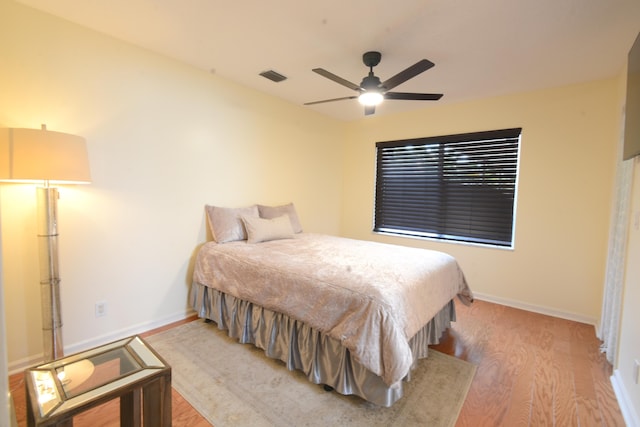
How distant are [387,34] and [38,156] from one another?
2.39m

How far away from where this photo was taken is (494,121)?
3.44 meters

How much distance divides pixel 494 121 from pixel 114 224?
13.1 feet

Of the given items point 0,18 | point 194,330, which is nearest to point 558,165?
point 194,330

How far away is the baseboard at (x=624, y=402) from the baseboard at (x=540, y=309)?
112 centimetres

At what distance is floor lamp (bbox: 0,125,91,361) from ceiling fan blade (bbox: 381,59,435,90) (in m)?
2.16

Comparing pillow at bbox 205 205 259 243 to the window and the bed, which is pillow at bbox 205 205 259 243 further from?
the window

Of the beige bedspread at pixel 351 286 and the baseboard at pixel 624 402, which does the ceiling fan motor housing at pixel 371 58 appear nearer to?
the beige bedspread at pixel 351 286

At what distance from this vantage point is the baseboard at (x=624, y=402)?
1.61 metres

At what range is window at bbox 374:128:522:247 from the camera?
345 centimetres

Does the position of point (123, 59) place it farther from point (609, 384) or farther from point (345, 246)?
point (609, 384)

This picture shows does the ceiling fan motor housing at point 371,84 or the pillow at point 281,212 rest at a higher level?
the ceiling fan motor housing at point 371,84

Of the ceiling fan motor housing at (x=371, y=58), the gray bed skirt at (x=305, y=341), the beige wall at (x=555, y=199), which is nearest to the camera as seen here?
the gray bed skirt at (x=305, y=341)

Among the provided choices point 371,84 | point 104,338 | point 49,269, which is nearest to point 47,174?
point 49,269

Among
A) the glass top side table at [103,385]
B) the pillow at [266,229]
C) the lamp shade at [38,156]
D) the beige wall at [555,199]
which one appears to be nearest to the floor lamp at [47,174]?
the lamp shade at [38,156]
